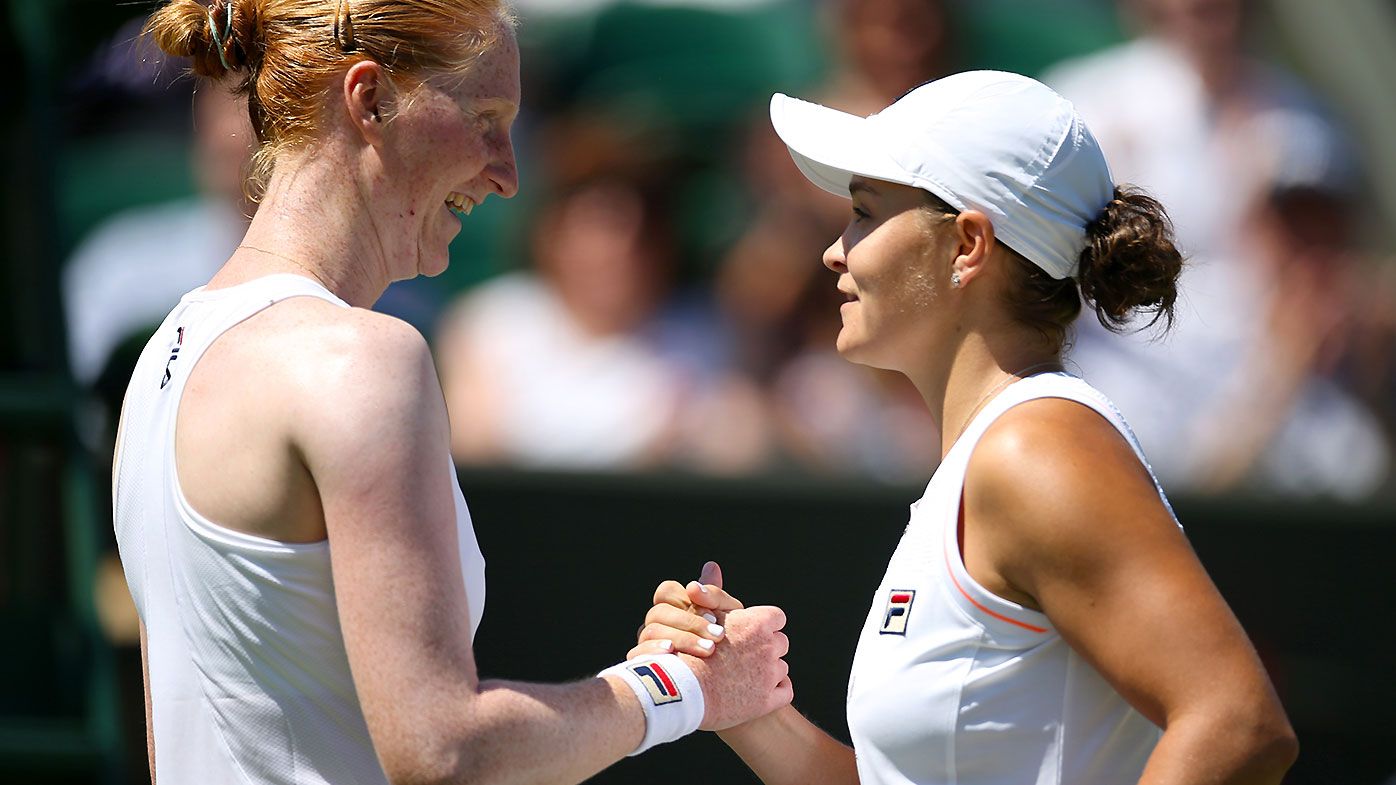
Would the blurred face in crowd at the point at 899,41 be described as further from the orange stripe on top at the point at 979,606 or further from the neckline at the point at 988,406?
the orange stripe on top at the point at 979,606

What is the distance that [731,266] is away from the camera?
4.50m

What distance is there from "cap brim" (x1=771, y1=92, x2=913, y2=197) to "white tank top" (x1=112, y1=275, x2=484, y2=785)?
65 cm

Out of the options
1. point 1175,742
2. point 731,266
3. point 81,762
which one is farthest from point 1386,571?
point 81,762

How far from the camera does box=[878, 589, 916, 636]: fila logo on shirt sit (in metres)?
1.73

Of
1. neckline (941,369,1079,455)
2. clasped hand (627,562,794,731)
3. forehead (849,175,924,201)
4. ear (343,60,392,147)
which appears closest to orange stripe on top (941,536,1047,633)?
neckline (941,369,1079,455)

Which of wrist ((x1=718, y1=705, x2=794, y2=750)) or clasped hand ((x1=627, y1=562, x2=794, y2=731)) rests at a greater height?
clasped hand ((x1=627, y1=562, x2=794, y2=731))

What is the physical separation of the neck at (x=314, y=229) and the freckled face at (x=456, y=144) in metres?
0.07

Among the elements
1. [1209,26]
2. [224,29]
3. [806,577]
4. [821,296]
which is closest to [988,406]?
[224,29]

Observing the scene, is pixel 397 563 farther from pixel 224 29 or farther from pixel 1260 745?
pixel 1260 745

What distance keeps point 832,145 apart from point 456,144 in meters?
0.47

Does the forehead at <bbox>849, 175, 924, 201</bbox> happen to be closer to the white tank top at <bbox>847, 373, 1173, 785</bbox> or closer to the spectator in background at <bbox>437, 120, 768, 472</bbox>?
the white tank top at <bbox>847, 373, 1173, 785</bbox>

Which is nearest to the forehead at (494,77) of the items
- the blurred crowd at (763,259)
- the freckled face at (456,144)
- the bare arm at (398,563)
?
the freckled face at (456,144)

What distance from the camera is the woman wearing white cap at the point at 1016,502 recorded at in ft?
5.03

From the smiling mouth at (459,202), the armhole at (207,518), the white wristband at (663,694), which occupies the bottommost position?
the white wristband at (663,694)
